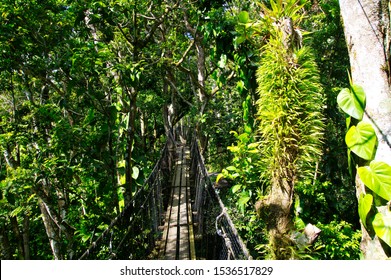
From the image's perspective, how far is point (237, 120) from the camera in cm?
500

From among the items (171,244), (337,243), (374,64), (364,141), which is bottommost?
(171,244)

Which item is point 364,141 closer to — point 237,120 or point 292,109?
point 292,109

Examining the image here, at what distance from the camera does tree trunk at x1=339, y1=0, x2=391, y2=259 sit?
3.64 feet

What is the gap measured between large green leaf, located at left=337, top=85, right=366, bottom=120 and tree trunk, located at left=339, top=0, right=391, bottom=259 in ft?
0.07

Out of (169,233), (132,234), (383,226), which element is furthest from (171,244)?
(383,226)

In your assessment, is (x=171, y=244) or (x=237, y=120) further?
(x=237, y=120)

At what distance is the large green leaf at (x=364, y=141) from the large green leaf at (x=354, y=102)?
53 mm

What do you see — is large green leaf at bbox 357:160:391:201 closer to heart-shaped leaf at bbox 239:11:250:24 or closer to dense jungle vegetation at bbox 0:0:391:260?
dense jungle vegetation at bbox 0:0:391:260

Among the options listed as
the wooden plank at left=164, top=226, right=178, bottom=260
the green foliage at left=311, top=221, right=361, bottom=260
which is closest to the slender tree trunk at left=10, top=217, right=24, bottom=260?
the wooden plank at left=164, top=226, right=178, bottom=260

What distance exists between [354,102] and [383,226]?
515 mm
